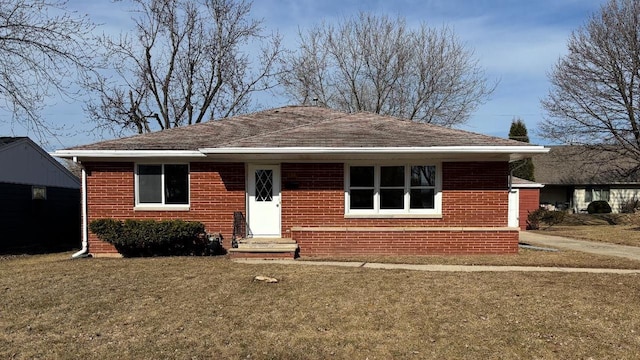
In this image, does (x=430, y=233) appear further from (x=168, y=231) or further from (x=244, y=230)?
(x=168, y=231)

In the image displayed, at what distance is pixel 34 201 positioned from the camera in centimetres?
1792

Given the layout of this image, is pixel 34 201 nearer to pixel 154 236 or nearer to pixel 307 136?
pixel 154 236

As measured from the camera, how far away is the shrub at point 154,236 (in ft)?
37.4

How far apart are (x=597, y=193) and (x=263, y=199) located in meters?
31.6

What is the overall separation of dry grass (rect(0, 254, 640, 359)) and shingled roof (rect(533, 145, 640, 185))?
88.0 ft

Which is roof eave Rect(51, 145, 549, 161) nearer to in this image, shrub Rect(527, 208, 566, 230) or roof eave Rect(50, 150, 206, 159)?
roof eave Rect(50, 150, 206, 159)

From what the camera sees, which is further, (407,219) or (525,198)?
(525,198)

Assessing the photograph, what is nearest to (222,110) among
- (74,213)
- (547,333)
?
(74,213)

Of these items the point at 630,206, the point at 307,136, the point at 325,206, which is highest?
the point at 307,136

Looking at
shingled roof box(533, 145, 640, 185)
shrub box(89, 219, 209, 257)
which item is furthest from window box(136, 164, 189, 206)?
shingled roof box(533, 145, 640, 185)

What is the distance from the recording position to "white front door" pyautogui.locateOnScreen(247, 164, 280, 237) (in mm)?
12312

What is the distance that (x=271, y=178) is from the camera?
12.4 meters

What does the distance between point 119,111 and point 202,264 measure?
72.1 ft

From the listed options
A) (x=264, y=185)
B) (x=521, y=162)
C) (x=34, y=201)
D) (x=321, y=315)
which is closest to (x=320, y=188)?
(x=264, y=185)
